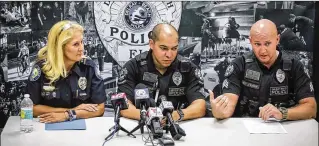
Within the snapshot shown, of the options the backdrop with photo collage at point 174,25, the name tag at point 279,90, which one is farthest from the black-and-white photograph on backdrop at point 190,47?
the name tag at point 279,90

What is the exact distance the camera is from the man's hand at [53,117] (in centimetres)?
291

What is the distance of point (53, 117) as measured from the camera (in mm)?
2926

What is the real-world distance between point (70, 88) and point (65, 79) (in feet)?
0.27

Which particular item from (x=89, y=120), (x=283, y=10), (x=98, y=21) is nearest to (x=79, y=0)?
(x=98, y=21)

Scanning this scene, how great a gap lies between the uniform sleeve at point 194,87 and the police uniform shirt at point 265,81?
201 mm

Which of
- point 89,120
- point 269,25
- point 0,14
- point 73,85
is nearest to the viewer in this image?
point 89,120

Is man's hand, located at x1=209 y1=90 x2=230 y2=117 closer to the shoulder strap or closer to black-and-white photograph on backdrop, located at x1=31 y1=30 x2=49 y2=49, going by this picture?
the shoulder strap

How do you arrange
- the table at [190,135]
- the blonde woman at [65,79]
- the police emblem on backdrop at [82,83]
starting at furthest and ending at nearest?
1. the police emblem on backdrop at [82,83]
2. the blonde woman at [65,79]
3. the table at [190,135]

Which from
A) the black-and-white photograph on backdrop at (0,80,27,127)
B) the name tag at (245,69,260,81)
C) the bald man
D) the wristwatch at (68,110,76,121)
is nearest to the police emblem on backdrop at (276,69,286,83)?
the bald man

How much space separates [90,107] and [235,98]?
1.13 m

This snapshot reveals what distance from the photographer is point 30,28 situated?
12.2 ft

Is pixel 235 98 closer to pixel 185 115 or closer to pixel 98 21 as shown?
pixel 185 115

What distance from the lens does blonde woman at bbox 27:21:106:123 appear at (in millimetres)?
3127

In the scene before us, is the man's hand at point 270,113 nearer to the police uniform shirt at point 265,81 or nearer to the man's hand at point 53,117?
the police uniform shirt at point 265,81
